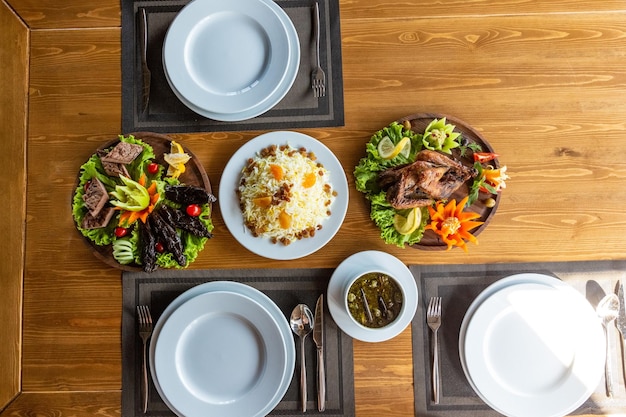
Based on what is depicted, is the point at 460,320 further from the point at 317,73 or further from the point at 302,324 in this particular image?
the point at 317,73

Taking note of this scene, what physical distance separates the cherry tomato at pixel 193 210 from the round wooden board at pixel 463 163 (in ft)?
3.09

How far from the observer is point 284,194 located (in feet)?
6.61

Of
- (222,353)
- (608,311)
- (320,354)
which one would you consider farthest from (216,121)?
(608,311)

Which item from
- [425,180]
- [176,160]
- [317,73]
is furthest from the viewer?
[317,73]

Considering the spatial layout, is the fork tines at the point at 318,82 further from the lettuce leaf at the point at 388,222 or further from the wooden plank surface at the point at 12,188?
the wooden plank surface at the point at 12,188

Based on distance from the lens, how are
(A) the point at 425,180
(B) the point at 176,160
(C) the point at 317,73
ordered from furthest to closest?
(C) the point at 317,73
(B) the point at 176,160
(A) the point at 425,180

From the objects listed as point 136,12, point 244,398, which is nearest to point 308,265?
point 244,398

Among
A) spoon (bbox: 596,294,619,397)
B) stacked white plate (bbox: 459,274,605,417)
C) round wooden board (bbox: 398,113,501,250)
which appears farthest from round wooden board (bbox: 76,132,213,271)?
spoon (bbox: 596,294,619,397)

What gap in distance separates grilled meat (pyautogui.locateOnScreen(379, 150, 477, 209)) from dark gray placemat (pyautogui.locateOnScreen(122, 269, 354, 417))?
0.47 metres

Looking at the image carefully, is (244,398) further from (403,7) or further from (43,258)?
(403,7)

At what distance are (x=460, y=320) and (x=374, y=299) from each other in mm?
439

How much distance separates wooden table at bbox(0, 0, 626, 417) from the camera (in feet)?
7.05

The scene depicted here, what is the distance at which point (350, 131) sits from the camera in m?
2.22

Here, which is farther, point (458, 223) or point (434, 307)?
point (434, 307)
